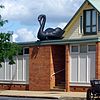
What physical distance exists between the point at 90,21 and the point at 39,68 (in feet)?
20.5

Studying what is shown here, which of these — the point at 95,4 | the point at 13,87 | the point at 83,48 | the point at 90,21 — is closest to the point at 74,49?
the point at 83,48

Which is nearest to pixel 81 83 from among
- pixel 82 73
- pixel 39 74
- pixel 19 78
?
pixel 82 73

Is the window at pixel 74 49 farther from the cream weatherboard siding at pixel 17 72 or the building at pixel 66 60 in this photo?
the cream weatherboard siding at pixel 17 72

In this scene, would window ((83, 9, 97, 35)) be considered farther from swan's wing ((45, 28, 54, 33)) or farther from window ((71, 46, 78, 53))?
swan's wing ((45, 28, 54, 33))

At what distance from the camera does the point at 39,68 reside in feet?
147

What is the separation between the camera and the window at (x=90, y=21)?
143 feet

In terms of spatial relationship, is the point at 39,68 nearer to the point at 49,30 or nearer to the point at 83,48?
the point at 49,30

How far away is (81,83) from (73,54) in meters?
2.62

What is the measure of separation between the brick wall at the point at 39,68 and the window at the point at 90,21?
387cm

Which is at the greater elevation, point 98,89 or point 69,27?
point 69,27

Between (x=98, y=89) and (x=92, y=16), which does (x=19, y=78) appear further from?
(x=98, y=89)

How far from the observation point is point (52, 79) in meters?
44.1

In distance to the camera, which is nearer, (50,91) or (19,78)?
(50,91)

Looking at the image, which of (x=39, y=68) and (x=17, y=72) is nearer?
(x=39, y=68)
